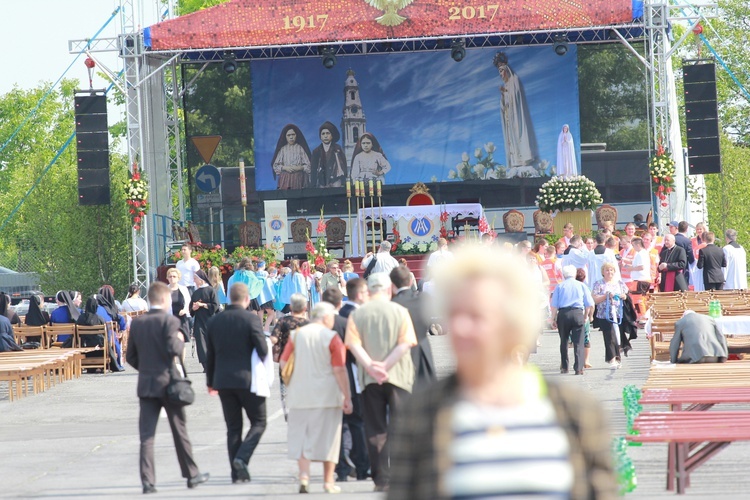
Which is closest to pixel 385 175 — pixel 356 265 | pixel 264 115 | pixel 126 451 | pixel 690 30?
pixel 264 115

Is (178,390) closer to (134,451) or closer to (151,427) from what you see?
(151,427)

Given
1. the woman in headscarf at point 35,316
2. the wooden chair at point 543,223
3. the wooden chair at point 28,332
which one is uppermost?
the wooden chair at point 543,223

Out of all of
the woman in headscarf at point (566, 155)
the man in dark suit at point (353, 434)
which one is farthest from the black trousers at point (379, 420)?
the woman in headscarf at point (566, 155)

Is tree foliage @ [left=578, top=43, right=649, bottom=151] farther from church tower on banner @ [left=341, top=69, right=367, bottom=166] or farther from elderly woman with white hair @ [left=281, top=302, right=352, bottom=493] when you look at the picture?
elderly woman with white hair @ [left=281, top=302, right=352, bottom=493]

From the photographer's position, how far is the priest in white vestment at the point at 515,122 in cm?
3469

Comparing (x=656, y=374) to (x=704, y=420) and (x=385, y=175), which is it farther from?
(x=385, y=175)

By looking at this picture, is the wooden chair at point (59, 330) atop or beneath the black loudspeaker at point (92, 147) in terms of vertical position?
beneath

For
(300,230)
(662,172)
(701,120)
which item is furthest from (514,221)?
(701,120)

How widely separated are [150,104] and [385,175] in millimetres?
7877

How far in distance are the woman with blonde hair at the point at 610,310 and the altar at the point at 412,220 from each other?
1116 centimetres

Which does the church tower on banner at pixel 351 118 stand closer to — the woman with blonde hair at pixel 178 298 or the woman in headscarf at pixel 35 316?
the woman in headscarf at pixel 35 316

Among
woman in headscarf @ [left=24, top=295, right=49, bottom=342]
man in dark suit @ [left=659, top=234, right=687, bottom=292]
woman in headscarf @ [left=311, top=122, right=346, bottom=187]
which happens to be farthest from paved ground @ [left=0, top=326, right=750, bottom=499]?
woman in headscarf @ [left=311, top=122, right=346, bottom=187]

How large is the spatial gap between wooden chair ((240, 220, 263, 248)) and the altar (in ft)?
8.23

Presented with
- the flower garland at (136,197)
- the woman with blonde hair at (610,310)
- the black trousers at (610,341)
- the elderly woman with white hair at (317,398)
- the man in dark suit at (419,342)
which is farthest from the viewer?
the flower garland at (136,197)
